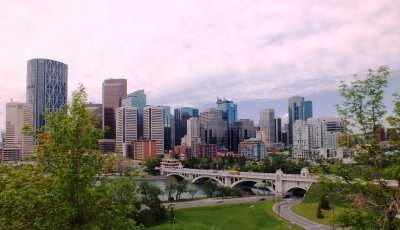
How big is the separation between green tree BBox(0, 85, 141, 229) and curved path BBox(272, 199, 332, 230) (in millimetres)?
38289

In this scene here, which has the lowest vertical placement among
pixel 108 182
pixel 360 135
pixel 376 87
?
pixel 108 182

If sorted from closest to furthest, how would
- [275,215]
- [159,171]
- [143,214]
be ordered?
[143,214]
[275,215]
[159,171]

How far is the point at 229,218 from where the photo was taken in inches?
2221

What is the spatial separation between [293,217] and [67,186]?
47.7 m

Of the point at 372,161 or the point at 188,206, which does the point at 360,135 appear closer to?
the point at 372,161

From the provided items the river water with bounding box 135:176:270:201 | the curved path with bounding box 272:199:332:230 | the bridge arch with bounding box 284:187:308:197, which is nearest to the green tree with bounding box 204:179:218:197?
the river water with bounding box 135:176:270:201

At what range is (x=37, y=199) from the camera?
39.9 ft

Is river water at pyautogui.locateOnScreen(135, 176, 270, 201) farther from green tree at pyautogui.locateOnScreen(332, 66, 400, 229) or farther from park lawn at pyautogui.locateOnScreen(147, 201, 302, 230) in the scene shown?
green tree at pyautogui.locateOnScreen(332, 66, 400, 229)

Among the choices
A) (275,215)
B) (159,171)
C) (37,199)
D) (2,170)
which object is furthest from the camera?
(159,171)

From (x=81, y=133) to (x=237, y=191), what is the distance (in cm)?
7175

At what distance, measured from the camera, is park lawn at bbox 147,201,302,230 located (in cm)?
4976

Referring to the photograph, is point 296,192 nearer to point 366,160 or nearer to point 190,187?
point 190,187

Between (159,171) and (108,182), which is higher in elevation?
(108,182)

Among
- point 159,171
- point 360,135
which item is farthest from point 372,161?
point 159,171
